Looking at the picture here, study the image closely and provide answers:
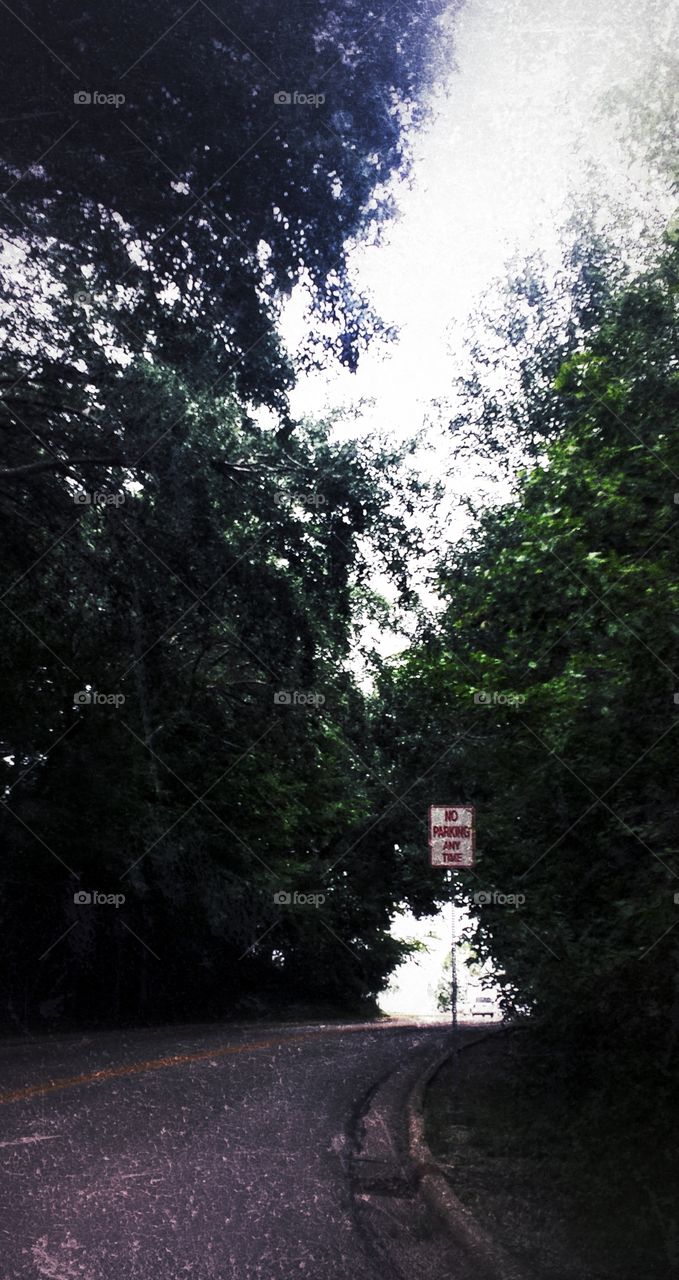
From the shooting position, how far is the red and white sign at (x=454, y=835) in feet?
42.9

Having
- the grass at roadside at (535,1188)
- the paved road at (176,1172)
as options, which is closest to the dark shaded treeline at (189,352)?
the paved road at (176,1172)

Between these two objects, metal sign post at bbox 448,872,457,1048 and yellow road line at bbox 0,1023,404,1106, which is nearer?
yellow road line at bbox 0,1023,404,1106

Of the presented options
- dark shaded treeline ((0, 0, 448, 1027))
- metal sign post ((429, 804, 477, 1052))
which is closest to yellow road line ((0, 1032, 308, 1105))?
metal sign post ((429, 804, 477, 1052))

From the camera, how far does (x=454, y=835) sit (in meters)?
13.1

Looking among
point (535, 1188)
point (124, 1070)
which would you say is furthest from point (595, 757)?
point (124, 1070)

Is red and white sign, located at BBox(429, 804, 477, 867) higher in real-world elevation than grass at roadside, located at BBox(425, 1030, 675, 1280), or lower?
higher

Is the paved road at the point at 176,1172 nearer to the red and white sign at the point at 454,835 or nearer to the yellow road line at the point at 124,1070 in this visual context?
the yellow road line at the point at 124,1070

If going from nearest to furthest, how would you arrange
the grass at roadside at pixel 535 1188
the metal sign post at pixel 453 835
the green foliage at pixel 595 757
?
the grass at roadside at pixel 535 1188 → the green foliage at pixel 595 757 → the metal sign post at pixel 453 835

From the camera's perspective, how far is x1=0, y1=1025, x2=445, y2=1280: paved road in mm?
5789

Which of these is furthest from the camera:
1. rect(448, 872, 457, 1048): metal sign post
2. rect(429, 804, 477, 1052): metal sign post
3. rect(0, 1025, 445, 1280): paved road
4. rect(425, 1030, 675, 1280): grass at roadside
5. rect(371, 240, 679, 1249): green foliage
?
rect(448, 872, 457, 1048): metal sign post

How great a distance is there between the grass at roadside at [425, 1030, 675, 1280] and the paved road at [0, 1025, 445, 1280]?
868mm

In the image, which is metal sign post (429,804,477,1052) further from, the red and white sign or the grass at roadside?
the grass at roadside

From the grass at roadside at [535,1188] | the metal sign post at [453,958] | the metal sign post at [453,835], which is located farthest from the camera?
the metal sign post at [453,958]

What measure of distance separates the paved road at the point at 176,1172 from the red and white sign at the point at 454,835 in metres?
2.81
